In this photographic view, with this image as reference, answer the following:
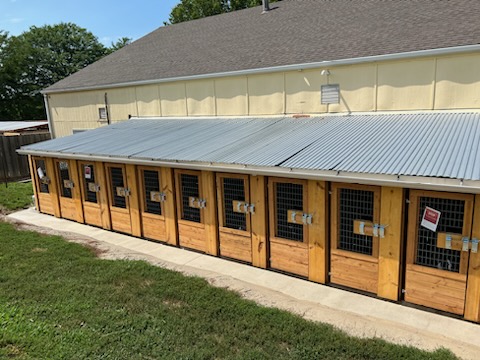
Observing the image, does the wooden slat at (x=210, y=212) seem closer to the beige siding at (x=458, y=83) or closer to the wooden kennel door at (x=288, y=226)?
the wooden kennel door at (x=288, y=226)

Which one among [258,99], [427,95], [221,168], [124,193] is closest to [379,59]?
[427,95]

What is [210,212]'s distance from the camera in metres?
7.97

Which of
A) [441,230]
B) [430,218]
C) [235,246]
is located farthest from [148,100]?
[441,230]

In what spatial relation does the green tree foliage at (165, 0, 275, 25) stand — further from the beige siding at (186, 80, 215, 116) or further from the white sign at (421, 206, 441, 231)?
the white sign at (421, 206, 441, 231)

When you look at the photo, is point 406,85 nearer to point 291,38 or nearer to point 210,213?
point 291,38

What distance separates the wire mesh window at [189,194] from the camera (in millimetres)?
8234

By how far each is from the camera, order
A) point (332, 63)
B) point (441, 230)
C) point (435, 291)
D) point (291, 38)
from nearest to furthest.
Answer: point (441, 230)
point (435, 291)
point (332, 63)
point (291, 38)

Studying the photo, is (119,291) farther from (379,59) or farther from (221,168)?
(379,59)

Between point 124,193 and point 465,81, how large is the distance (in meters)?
7.86

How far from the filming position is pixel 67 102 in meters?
15.1

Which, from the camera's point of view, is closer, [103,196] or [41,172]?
[103,196]

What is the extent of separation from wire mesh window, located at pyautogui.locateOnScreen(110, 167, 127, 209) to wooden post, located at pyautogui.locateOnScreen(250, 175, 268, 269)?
Answer: 13.1 ft

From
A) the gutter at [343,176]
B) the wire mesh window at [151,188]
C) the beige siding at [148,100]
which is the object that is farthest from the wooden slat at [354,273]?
the beige siding at [148,100]

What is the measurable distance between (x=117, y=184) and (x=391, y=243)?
6854mm
